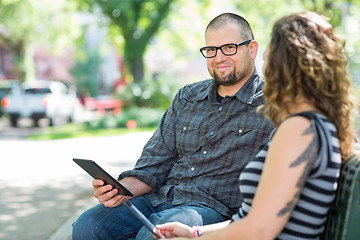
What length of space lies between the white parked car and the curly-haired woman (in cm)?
1985

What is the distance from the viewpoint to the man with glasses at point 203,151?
284 cm

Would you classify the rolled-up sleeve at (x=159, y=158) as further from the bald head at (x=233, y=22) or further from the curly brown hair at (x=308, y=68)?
the curly brown hair at (x=308, y=68)

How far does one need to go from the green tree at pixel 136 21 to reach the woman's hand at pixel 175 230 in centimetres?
1832

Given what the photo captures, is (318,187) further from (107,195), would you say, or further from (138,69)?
(138,69)

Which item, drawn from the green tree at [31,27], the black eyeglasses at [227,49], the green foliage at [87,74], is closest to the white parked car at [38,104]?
the green tree at [31,27]

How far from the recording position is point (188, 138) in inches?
122

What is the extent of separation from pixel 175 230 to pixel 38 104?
1974 cm

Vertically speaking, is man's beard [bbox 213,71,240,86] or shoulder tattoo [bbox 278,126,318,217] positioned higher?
man's beard [bbox 213,71,240,86]

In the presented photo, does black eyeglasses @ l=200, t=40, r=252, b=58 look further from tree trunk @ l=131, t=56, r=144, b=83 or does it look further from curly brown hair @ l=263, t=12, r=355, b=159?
tree trunk @ l=131, t=56, r=144, b=83

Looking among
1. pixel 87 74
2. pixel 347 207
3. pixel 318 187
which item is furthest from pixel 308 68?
pixel 87 74

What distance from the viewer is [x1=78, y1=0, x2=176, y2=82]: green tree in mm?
20391

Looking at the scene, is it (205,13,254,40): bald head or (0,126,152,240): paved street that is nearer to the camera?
(205,13,254,40): bald head

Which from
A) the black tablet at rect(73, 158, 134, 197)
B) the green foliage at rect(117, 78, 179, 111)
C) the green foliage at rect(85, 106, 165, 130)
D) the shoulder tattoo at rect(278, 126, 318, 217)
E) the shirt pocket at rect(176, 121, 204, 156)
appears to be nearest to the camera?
the shoulder tattoo at rect(278, 126, 318, 217)

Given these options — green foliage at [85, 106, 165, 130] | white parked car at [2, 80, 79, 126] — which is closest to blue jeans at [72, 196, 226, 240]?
green foliage at [85, 106, 165, 130]
